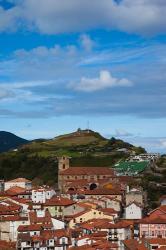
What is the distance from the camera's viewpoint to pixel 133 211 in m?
55.2

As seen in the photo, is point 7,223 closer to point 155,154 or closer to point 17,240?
point 17,240

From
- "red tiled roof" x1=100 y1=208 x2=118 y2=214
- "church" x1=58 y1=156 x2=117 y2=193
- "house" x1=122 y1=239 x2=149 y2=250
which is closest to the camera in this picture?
"house" x1=122 y1=239 x2=149 y2=250

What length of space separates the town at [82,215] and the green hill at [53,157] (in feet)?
30.6

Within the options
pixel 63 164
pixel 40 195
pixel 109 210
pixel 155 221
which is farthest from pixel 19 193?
pixel 155 221

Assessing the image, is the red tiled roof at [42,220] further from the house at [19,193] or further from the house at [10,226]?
the house at [19,193]

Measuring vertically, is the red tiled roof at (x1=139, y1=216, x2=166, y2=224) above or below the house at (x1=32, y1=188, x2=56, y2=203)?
below

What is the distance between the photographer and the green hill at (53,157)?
274ft

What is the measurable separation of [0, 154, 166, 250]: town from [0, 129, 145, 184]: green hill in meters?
9.32

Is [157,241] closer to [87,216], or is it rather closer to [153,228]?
[153,228]

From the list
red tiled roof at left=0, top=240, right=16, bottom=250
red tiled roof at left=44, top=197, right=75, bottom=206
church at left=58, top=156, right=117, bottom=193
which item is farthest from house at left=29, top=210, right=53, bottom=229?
church at left=58, top=156, right=117, bottom=193

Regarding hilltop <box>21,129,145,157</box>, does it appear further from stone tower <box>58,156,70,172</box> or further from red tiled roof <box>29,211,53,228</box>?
red tiled roof <box>29,211,53,228</box>

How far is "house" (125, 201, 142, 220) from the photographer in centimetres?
5491

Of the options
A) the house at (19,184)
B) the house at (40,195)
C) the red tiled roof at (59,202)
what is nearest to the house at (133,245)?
the red tiled roof at (59,202)

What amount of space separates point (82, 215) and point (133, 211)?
4967mm
